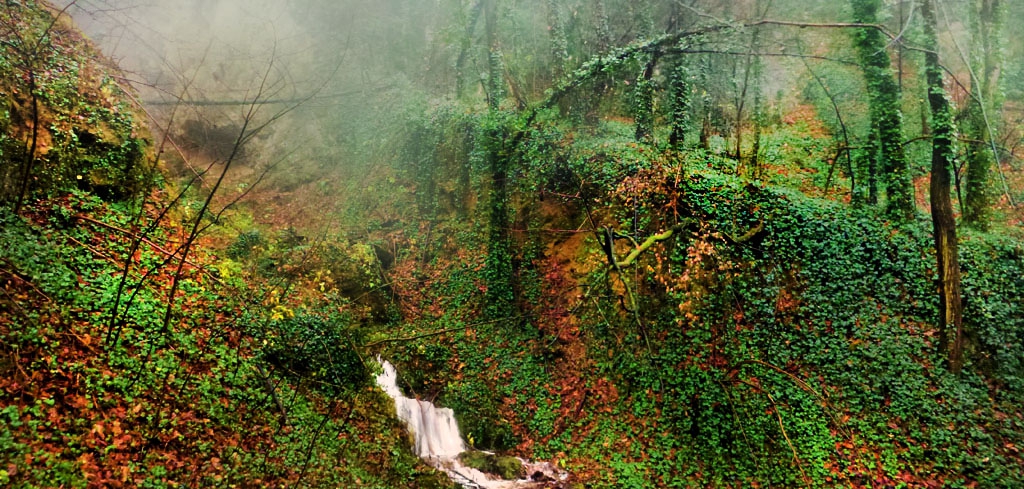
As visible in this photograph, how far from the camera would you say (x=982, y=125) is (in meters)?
9.41

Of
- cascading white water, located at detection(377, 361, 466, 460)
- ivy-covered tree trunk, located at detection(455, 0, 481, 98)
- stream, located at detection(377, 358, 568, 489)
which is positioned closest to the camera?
stream, located at detection(377, 358, 568, 489)

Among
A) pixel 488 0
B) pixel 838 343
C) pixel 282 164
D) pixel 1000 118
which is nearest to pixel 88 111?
pixel 282 164

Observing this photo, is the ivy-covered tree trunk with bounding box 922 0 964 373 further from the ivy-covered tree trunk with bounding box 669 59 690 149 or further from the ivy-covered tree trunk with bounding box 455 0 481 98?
the ivy-covered tree trunk with bounding box 455 0 481 98

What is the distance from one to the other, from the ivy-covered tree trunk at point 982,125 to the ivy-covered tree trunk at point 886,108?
50.3 inches

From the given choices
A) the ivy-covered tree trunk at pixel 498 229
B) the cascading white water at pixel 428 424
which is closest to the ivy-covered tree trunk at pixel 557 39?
the ivy-covered tree trunk at pixel 498 229

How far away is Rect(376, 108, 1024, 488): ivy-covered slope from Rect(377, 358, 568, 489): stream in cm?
37

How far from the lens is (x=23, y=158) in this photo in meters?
6.76

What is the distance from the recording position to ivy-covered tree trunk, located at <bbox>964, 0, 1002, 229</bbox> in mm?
9016

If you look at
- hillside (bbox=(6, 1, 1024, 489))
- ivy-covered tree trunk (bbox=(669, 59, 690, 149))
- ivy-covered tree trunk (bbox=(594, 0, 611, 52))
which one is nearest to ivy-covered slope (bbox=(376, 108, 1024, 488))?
hillside (bbox=(6, 1, 1024, 489))

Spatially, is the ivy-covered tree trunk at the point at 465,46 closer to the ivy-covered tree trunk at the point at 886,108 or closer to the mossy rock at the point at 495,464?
the ivy-covered tree trunk at the point at 886,108

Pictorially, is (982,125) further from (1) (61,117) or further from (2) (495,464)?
(1) (61,117)

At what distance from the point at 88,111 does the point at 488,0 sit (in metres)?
9.77

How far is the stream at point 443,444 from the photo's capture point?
27.3 ft

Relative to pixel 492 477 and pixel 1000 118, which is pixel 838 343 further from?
pixel 1000 118
